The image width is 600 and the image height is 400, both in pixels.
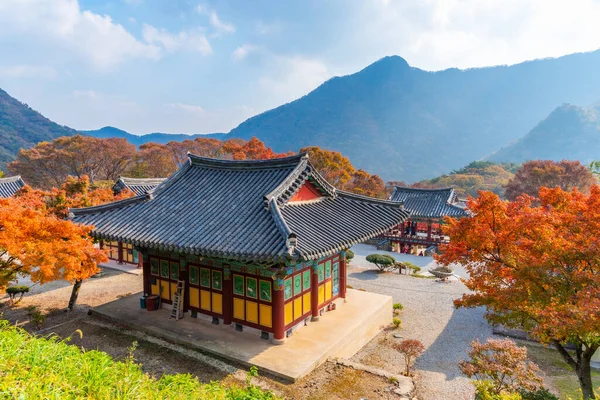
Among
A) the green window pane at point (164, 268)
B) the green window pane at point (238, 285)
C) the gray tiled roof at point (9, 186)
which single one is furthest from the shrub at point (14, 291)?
the gray tiled roof at point (9, 186)

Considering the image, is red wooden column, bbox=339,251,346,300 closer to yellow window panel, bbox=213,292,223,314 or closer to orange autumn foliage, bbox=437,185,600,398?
orange autumn foliage, bbox=437,185,600,398

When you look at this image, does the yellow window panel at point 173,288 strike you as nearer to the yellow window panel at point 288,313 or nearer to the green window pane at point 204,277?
the green window pane at point 204,277

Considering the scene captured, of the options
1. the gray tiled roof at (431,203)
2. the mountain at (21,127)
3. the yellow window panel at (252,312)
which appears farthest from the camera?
the mountain at (21,127)

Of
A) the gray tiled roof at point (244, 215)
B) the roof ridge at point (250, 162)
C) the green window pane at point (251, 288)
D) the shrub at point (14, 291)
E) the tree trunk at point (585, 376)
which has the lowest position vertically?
the shrub at point (14, 291)

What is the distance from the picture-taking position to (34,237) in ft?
43.5

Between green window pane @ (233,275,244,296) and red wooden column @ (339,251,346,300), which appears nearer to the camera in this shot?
green window pane @ (233,275,244,296)

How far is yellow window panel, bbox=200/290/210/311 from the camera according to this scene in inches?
614

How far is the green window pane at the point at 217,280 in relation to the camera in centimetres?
1509

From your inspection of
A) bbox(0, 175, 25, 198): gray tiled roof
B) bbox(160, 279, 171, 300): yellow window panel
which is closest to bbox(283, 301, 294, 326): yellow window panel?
bbox(160, 279, 171, 300): yellow window panel

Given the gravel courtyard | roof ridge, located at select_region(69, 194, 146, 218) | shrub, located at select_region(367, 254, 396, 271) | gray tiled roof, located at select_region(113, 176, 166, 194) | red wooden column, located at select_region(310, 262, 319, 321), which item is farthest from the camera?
gray tiled roof, located at select_region(113, 176, 166, 194)

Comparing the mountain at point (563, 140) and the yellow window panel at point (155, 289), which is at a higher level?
the mountain at point (563, 140)

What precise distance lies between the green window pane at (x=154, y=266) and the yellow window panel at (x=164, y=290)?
598 millimetres

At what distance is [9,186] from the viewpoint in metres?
40.9

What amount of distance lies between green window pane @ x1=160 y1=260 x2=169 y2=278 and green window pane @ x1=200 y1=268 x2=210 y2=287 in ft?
7.35
